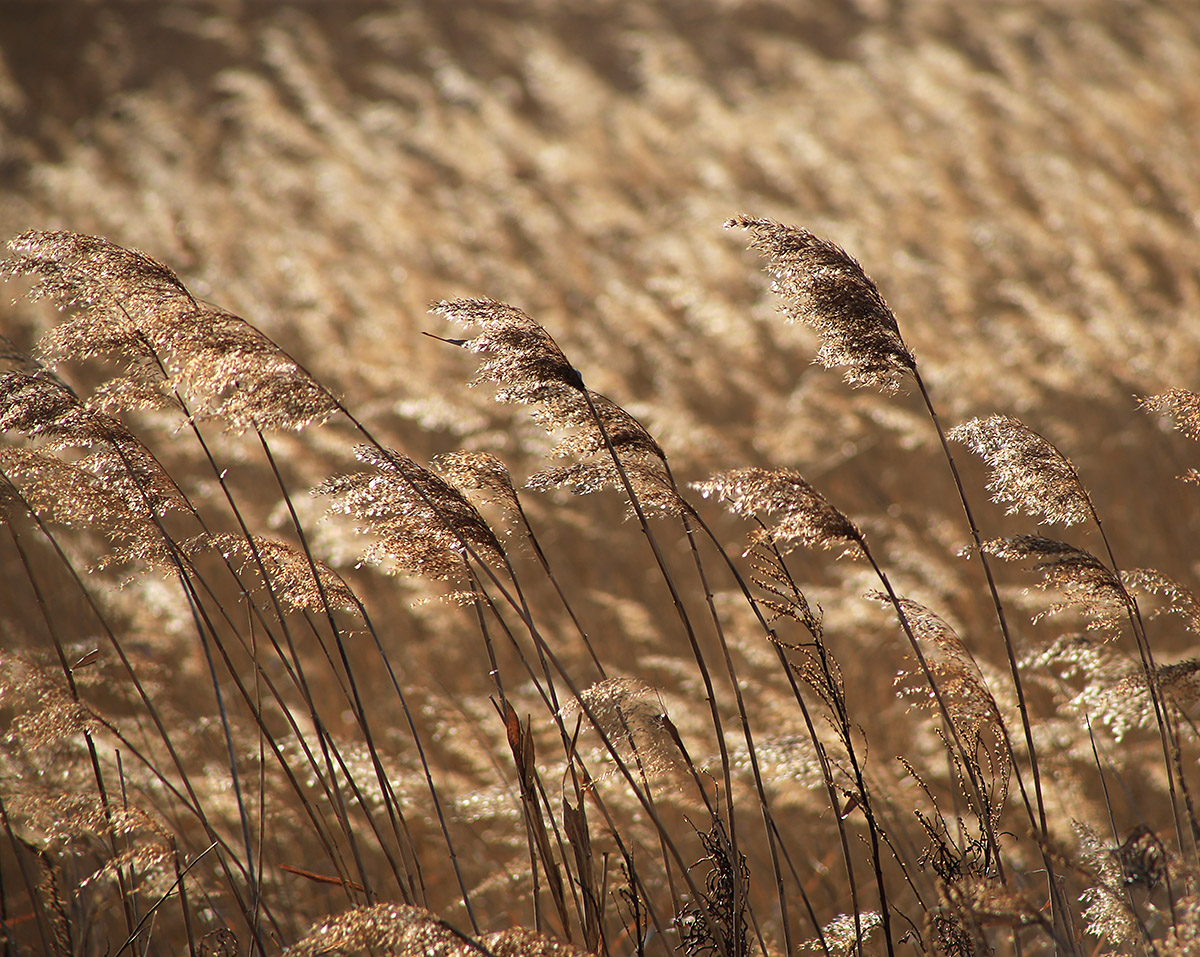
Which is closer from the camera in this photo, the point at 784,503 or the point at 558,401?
the point at 784,503

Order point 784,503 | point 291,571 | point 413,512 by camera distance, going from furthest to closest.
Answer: point 291,571 → point 413,512 → point 784,503

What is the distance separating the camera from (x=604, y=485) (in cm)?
157

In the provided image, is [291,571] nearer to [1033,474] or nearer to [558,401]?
[558,401]

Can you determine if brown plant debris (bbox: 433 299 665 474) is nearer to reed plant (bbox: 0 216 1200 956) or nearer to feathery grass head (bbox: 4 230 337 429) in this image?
reed plant (bbox: 0 216 1200 956)

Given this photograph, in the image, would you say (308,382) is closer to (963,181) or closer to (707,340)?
(707,340)

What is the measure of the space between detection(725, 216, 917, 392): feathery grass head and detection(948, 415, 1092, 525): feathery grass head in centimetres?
21

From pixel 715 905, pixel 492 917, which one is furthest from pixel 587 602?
pixel 715 905

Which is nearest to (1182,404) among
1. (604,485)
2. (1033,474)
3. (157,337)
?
(1033,474)

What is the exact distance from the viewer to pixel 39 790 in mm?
1841

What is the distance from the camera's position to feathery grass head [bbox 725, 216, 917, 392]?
1543 millimetres

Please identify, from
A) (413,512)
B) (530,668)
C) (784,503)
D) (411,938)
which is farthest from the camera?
(530,668)

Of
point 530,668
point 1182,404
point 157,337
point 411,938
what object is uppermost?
point 157,337

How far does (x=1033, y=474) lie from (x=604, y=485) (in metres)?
0.71

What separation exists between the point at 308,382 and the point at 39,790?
1.02 metres
